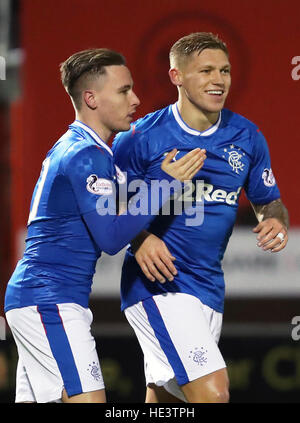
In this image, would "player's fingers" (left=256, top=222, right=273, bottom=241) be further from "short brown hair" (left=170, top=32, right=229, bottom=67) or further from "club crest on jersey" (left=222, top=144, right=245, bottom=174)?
"short brown hair" (left=170, top=32, right=229, bottom=67)

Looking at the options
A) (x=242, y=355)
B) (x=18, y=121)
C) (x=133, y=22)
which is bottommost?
(x=242, y=355)

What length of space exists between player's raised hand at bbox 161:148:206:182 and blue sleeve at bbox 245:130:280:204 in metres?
0.47

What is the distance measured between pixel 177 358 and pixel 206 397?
0.19 meters

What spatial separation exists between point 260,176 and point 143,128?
1.70 ft

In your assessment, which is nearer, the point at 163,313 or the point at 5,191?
the point at 163,313

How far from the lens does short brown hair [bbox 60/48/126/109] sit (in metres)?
3.31

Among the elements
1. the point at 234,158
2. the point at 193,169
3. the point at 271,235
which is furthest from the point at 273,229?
the point at 193,169

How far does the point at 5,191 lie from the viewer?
266 inches

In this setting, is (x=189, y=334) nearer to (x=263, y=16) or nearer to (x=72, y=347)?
(x=72, y=347)

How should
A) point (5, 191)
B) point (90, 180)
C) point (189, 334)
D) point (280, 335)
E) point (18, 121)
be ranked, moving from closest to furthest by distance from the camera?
point (90, 180) < point (189, 334) < point (280, 335) < point (18, 121) < point (5, 191)

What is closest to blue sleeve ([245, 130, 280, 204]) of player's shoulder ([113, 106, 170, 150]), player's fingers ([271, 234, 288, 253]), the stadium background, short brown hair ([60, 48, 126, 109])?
player's fingers ([271, 234, 288, 253])

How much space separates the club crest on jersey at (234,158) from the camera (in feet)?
11.4

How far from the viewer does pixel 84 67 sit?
10.9ft
